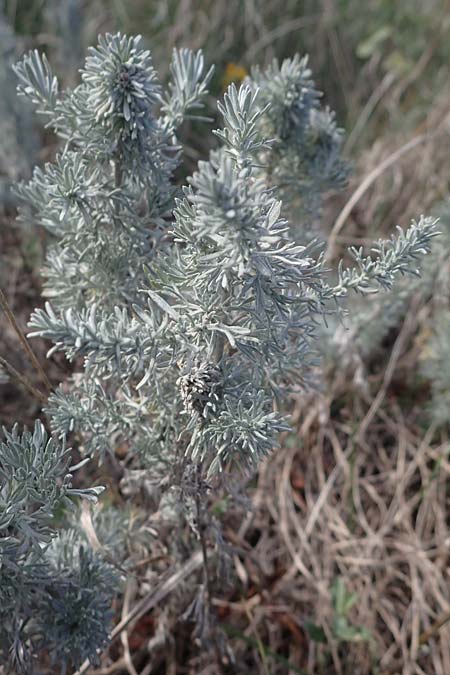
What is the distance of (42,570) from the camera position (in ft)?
3.19

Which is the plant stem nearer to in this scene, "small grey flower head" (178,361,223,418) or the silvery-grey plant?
the silvery-grey plant

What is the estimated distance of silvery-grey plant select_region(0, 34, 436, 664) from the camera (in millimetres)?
781

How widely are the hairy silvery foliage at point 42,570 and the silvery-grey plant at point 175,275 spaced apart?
0.02 meters

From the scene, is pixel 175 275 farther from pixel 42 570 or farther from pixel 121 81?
pixel 42 570

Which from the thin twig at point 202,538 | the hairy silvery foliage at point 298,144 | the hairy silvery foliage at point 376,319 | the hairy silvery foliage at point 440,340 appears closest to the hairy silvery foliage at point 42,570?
the thin twig at point 202,538

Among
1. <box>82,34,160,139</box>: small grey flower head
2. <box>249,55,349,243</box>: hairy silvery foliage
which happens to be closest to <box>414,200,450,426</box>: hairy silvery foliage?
<box>249,55,349,243</box>: hairy silvery foliage

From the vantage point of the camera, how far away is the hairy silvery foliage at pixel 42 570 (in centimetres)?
83

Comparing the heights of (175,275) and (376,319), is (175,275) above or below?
above

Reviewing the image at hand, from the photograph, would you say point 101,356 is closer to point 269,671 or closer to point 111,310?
point 111,310

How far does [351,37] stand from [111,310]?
2496mm

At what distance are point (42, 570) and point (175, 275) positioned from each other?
471 millimetres

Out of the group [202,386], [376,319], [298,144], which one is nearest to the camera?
[202,386]

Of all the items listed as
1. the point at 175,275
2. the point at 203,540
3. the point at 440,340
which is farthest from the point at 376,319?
the point at 175,275

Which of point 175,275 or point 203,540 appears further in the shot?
point 203,540
